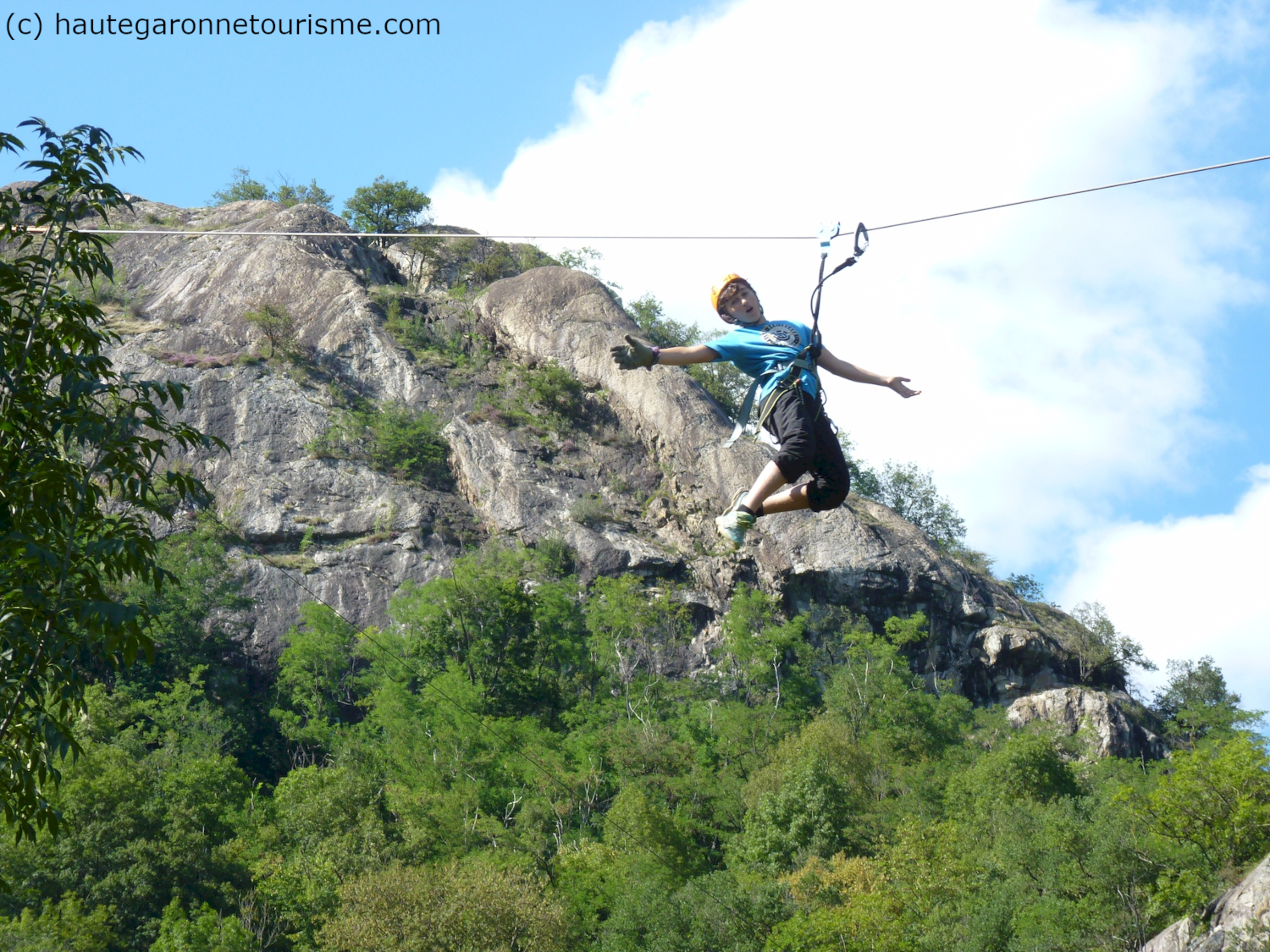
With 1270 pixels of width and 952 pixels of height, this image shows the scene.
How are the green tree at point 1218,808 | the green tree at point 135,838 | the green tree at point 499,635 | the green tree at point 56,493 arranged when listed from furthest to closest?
the green tree at point 499,635 < the green tree at point 1218,808 < the green tree at point 135,838 < the green tree at point 56,493

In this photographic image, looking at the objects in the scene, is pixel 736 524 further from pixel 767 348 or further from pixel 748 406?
pixel 767 348

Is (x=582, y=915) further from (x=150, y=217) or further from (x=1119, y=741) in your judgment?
(x=150, y=217)

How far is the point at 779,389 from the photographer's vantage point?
7488mm

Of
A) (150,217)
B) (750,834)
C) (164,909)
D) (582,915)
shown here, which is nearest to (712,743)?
(750,834)

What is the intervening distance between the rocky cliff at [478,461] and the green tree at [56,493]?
147 feet

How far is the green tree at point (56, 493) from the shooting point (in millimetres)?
6512

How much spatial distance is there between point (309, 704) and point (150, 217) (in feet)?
127

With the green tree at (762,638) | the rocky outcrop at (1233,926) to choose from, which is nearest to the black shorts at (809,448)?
the rocky outcrop at (1233,926)

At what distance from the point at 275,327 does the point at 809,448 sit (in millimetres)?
58080

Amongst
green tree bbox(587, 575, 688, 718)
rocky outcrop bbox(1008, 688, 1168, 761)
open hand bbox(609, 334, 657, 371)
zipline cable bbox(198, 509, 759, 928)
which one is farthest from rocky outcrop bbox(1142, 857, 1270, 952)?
open hand bbox(609, 334, 657, 371)

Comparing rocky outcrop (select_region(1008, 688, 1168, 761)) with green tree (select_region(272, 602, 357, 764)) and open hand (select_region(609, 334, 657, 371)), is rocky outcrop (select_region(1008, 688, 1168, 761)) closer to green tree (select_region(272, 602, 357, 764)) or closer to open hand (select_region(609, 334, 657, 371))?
green tree (select_region(272, 602, 357, 764))

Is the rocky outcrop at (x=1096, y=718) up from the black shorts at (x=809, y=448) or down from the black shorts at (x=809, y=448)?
up

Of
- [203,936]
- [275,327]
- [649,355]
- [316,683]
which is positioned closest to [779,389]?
[649,355]

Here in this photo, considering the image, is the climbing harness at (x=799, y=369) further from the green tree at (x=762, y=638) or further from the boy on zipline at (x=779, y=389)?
the green tree at (x=762, y=638)
